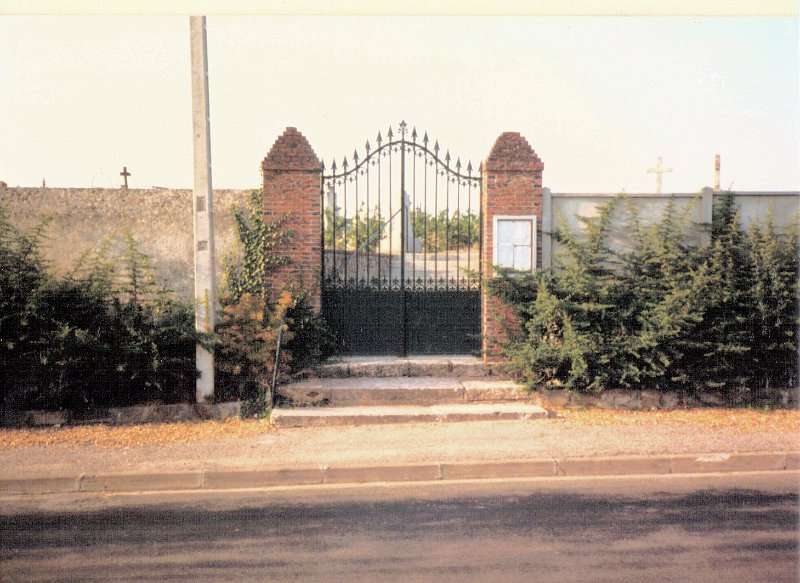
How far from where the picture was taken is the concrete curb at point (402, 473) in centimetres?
655

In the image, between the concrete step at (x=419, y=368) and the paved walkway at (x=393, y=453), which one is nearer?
the paved walkway at (x=393, y=453)

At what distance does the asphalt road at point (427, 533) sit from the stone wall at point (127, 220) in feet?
15.4

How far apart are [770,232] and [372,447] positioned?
6.23 metres

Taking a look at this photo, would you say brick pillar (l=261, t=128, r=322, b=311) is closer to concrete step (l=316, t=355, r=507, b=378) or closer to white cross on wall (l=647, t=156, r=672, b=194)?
concrete step (l=316, t=355, r=507, b=378)

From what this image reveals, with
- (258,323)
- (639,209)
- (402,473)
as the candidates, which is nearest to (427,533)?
(402,473)

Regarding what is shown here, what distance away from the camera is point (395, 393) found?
9.16 metres

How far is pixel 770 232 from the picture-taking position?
30.8 feet

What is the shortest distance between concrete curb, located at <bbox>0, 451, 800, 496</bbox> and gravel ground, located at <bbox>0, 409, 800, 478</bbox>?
163 millimetres

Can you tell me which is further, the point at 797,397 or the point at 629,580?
the point at 797,397

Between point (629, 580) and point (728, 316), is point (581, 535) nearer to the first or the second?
point (629, 580)

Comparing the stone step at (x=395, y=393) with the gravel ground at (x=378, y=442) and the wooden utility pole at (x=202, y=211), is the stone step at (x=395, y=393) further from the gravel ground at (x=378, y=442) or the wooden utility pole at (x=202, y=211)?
the wooden utility pole at (x=202, y=211)

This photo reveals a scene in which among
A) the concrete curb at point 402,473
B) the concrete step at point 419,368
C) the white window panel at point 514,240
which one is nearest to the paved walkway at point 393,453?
the concrete curb at point 402,473

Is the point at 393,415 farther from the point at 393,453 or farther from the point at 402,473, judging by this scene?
the point at 402,473

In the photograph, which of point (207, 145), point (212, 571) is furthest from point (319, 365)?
point (212, 571)
